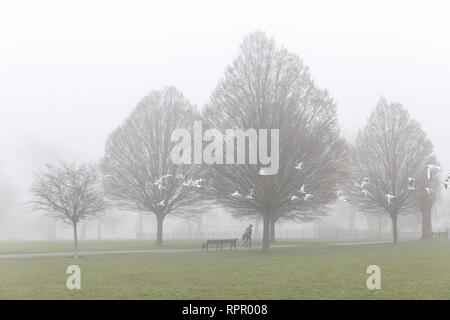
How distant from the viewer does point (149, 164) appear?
39.7m

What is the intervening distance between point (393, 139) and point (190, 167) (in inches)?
706

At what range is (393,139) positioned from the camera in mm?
39688

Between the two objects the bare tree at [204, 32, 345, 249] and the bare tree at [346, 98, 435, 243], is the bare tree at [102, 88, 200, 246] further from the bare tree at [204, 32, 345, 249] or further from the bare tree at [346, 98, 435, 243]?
the bare tree at [346, 98, 435, 243]

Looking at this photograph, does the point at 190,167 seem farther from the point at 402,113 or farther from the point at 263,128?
the point at 402,113

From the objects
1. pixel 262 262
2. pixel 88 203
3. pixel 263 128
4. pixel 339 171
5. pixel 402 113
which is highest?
pixel 402 113

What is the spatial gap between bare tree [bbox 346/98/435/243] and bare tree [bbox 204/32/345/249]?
875 cm

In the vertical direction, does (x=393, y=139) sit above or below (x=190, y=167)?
above

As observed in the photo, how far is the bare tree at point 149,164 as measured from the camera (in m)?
39.2

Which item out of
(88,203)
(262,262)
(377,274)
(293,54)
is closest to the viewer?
(377,274)

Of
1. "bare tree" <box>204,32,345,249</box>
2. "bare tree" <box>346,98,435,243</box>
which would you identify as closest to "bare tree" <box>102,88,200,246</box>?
"bare tree" <box>204,32,345,249</box>

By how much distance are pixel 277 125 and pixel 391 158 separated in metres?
14.7

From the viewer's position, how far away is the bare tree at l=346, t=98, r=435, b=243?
126 ft

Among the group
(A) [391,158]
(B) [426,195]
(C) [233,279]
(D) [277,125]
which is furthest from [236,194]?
(B) [426,195]
